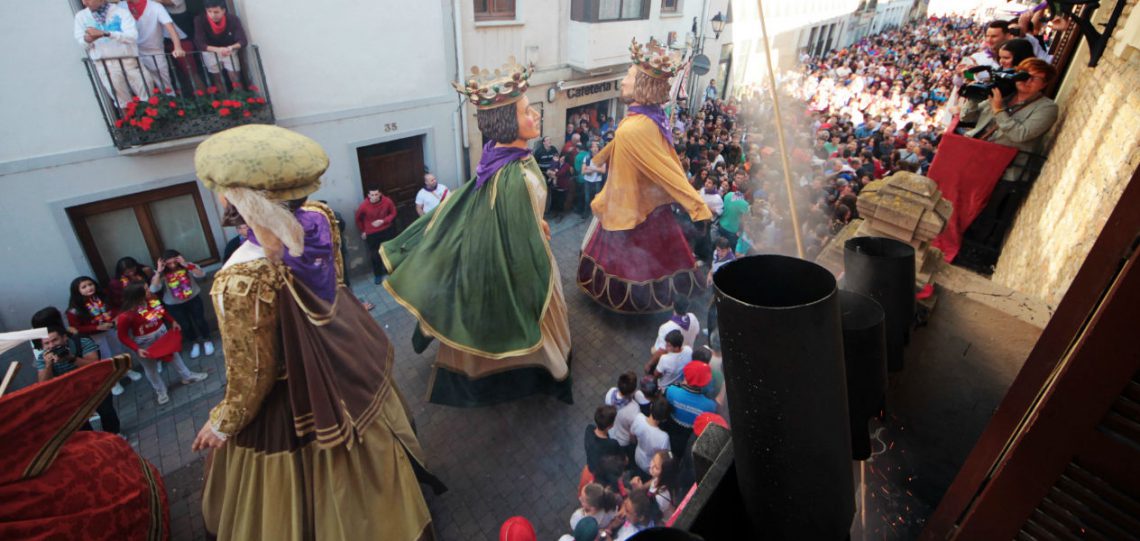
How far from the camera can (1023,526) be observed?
1.11m

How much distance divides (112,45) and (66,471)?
15.1 ft

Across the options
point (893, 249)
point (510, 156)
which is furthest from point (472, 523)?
point (893, 249)

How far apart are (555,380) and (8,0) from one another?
5.97m

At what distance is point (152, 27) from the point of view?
5.67 meters

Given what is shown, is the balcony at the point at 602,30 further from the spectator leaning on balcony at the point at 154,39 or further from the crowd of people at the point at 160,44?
the spectator leaning on balcony at the point at 154,39

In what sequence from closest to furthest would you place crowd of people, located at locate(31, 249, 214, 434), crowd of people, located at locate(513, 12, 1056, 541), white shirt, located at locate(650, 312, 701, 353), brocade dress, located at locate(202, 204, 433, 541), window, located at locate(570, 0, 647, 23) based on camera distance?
1. brocade dress, located at locate(202, 204, 433, 541)
2. crowd of people, located at locate(513, 12, 1056, 541)
3. crowd of people, located at locate(31, 249, 214, 434)
4. white shirt, located at locate(650, 312, 701, 353)
5. window, located at locate(570, 0, 647, 23)

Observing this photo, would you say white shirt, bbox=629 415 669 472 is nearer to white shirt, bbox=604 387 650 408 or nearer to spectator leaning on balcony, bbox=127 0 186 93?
white shirt, bbox=604 387 650 408

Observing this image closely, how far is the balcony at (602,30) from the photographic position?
9922 millimetres

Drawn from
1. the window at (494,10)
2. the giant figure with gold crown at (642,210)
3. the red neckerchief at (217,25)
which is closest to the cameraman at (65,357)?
the red neckerchief at (217,25)

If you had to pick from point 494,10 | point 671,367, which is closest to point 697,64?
point 494,10

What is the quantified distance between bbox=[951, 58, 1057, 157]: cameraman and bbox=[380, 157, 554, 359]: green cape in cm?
421

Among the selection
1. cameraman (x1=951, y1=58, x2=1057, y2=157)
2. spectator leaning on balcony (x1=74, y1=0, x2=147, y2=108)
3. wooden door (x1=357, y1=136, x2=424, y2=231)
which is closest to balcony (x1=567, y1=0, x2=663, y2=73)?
wooden door (x1=357, y1=136, x2=424, y2=231)

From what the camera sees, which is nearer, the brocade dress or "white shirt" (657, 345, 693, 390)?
the brocade dress

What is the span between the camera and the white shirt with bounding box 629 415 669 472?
12.6 feet
